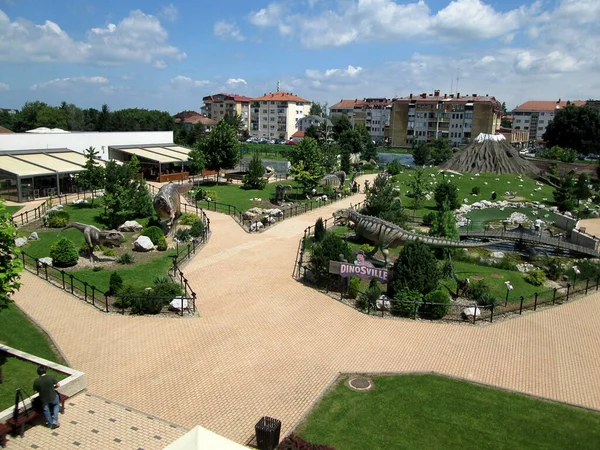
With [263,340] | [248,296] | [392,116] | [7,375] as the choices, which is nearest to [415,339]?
[263,340]

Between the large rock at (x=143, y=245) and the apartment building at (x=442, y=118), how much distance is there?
89.5m

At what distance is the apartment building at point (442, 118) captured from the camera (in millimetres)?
102188

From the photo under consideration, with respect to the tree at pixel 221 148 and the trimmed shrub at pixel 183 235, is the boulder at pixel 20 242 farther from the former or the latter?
the tree at pixel 221 148

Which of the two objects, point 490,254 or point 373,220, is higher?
point 373,220

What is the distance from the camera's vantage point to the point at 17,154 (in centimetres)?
4397

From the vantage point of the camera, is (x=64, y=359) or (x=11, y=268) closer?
(x=11, y=268)

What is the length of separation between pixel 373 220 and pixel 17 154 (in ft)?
114

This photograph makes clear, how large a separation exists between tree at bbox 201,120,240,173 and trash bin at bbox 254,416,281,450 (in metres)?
42.2

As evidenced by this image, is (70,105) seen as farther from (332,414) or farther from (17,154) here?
(332,414)

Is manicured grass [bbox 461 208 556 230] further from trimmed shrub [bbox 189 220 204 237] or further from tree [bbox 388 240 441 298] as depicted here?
trimmed shrub [bbox 189 220 204 237]

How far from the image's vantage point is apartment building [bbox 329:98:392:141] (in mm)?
126312

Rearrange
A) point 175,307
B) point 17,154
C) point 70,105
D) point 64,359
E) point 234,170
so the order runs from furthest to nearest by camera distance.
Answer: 1. point 70,105
2. point 234,170
3. point 17,154
4. point 175,307
5. point 64,359

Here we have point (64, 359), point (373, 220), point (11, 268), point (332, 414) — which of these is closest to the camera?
point (332, 414)

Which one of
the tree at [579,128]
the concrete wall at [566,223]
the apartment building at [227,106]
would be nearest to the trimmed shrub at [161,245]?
the concrete wall at [566,223]
